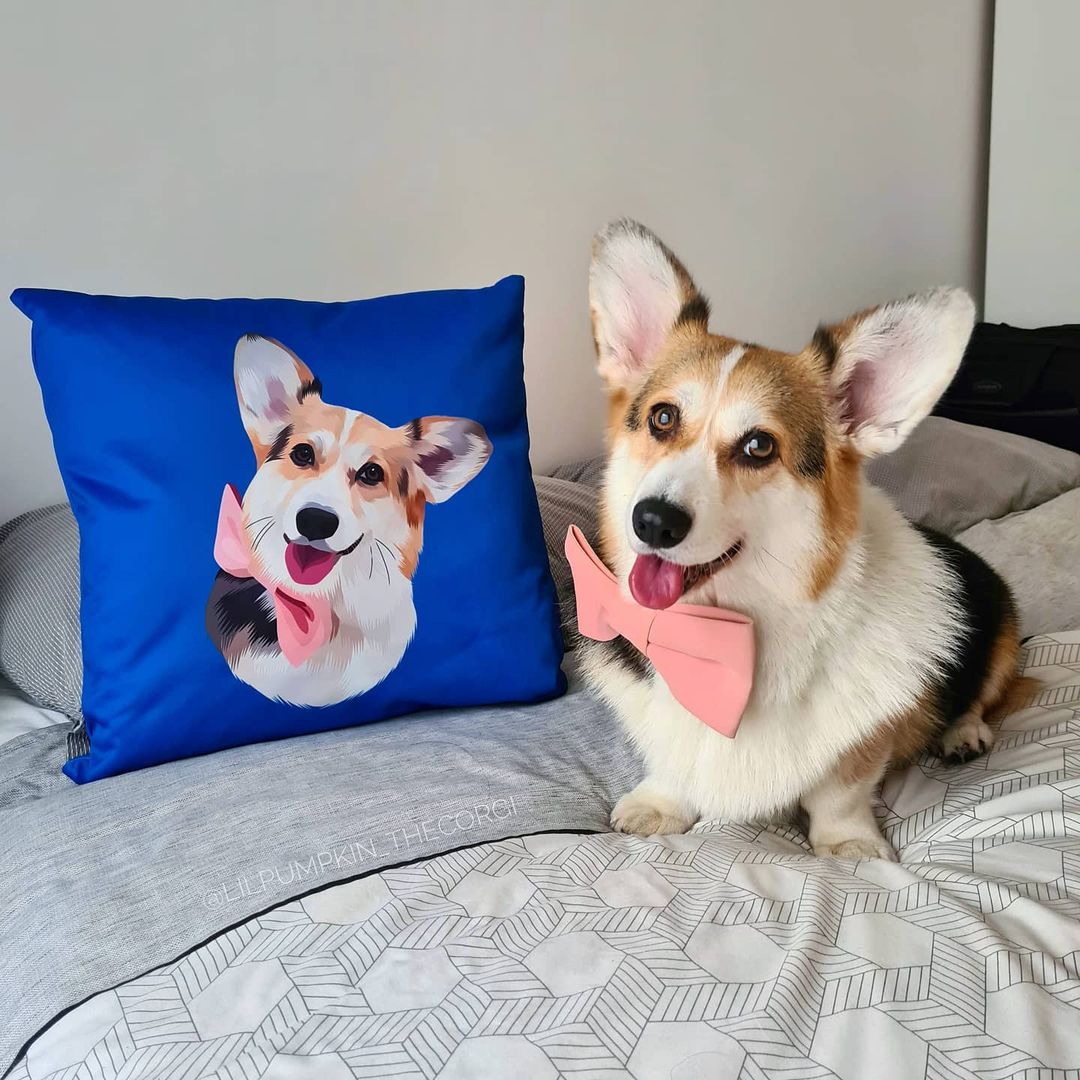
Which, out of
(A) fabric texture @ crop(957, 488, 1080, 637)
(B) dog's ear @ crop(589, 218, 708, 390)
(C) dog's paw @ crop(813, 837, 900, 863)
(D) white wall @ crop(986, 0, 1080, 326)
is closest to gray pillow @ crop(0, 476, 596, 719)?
(B) dog's ear @ crop(589, 218, 708, 390)

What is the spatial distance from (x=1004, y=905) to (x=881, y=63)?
8.29 feet

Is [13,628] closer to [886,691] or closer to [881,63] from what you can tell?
[886,691]

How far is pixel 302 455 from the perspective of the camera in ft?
4.11

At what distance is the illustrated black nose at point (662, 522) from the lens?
1005mm

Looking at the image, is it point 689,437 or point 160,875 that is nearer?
point 160,875

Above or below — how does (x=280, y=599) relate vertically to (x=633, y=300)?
below

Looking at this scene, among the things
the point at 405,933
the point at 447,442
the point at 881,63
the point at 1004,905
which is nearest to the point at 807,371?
the point at 447,442

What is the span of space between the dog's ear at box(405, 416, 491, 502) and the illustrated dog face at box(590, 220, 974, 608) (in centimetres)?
21

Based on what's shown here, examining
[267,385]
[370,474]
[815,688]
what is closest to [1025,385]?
[815,688]

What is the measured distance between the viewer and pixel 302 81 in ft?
5.74

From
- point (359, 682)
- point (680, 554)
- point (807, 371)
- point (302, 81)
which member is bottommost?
point (359, 682)

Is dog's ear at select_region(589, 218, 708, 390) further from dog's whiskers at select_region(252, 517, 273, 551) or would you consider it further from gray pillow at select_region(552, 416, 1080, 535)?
gray pillow at select_region(552, 416, 1080, 535)

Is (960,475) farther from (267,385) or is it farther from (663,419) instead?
(267,385)

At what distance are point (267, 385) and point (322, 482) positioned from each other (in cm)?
15
